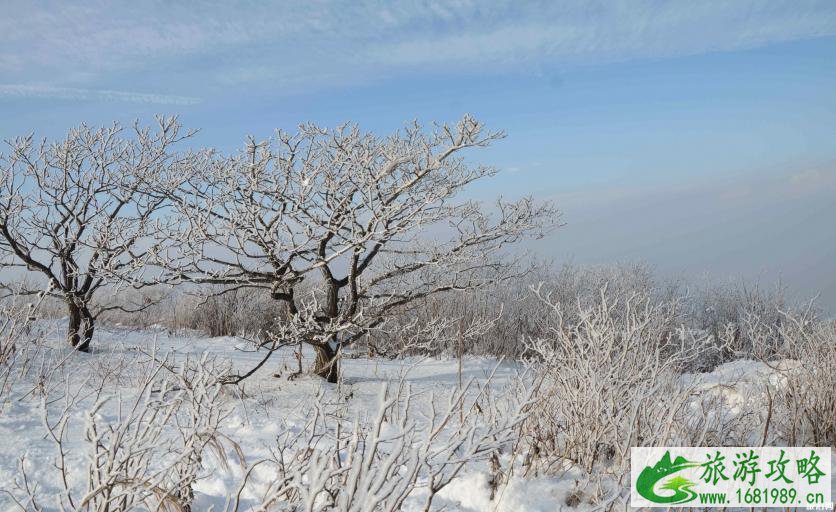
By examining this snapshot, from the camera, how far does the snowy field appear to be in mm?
2096

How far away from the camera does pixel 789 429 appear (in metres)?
4.73

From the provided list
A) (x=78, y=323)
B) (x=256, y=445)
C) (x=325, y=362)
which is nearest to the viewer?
(x=256, y=445)

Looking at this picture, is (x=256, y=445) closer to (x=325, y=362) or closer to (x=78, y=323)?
(x=325, y=362)

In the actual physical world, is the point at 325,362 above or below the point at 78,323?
below

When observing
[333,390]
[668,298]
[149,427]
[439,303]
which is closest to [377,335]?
[439,303]

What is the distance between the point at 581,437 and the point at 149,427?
272cm

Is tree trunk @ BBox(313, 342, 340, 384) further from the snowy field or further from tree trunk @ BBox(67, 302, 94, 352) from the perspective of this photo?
tree trunk @ BBox(67, 302, 94, 352)

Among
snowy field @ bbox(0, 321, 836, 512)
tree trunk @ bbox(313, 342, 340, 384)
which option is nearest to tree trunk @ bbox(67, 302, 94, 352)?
snowy field @ bbox(0, 321, 836, 512)

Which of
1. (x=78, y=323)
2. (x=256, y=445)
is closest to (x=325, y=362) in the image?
(x=256, y=445)

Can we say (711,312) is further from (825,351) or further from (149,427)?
(149,427)

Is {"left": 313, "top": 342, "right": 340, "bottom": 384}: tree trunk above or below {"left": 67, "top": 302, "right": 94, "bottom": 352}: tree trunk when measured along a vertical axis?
below

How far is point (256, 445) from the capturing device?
4.81 m

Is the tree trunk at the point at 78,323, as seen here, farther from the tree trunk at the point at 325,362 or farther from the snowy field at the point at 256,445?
the tree trunk at the point at 325,362

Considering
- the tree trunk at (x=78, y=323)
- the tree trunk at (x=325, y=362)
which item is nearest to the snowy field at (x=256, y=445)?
the tree trunk at (x=325, y=362)
